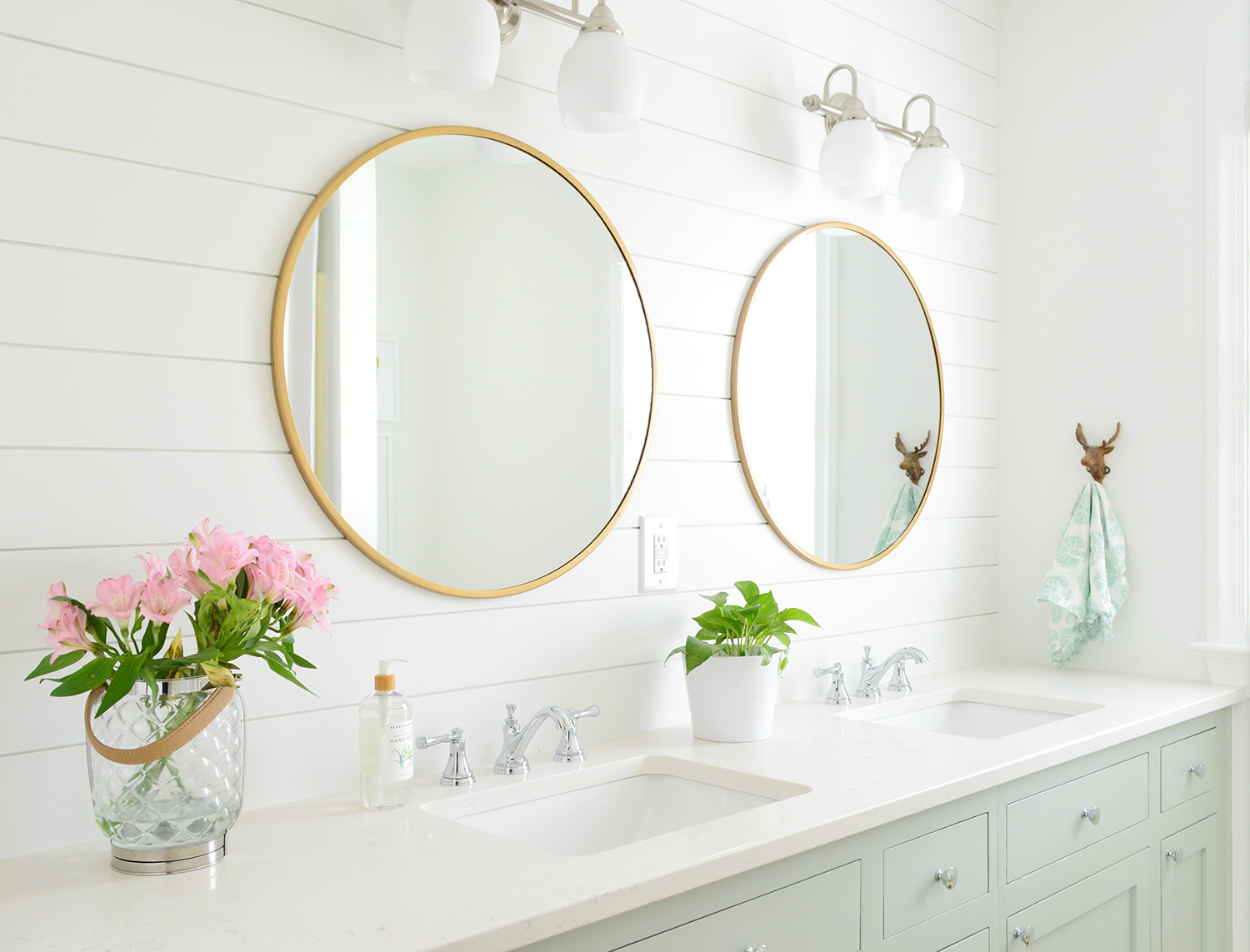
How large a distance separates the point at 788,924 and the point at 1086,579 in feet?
4.91

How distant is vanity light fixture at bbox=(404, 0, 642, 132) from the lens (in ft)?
4.80

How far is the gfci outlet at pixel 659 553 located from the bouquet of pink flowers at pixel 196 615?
29.3 inches

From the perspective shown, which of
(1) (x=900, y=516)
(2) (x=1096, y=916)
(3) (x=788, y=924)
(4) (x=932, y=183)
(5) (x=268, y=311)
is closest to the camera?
(3) (x=788, y=924)

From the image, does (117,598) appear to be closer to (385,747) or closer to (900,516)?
(385,747)

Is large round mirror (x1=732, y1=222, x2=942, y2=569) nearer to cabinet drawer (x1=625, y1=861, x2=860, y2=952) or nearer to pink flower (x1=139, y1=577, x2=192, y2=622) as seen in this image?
cabinet drawer (x1=625, y1=861, x2=860, y2=952)

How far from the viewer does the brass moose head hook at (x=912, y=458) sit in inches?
95.2

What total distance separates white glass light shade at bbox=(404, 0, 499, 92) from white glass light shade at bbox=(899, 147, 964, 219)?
3.69ft

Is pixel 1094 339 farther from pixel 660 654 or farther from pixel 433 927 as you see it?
pixel 433 927

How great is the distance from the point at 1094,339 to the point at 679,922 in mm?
1946

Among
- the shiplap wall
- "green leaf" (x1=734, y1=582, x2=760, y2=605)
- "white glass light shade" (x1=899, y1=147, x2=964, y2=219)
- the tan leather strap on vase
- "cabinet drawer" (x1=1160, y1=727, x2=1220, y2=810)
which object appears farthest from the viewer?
"white glass light shade" (x1=899, y1=147, x2=964, y2=219)

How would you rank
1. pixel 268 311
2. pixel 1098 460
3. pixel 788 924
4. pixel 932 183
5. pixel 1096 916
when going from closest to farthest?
pixel 788 924 < pixel 268 311 < pixel 1096 916 < pixel 932 183 < pixel 1098 460

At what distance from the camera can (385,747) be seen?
54.4 inches

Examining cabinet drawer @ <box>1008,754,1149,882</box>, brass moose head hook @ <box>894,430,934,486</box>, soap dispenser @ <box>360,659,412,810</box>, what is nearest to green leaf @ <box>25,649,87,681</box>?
soap dispenser @ <box>360,659,412,810</box>

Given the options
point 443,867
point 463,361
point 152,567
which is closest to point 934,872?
point 443,867
